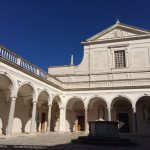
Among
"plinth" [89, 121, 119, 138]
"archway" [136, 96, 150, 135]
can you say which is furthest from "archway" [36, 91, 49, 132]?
"archway" [136, 96, 150, 135]

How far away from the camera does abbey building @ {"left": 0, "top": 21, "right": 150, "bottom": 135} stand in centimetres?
1888

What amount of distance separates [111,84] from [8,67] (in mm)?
11947

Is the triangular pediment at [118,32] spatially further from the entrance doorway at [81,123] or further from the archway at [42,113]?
the archway at [42,113]

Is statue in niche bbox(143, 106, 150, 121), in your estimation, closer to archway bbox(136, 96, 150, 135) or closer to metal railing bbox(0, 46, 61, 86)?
archway bbox(136, 96, 150, 135)

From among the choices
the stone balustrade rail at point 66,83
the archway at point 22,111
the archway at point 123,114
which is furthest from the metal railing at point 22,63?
the archway at point 123,114

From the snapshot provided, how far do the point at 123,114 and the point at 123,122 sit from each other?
89 cm

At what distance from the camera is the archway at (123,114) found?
22750 millimetres

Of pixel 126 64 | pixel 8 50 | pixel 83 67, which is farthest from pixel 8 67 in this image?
pixel 126 64

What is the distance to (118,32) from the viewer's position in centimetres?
2630

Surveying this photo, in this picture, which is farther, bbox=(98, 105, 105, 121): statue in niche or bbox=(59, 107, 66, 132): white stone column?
bbox=(98, 105, 105, 121): statue in niche

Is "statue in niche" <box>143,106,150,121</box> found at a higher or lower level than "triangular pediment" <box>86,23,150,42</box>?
lower

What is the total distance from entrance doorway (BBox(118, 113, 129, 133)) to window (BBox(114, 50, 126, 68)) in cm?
598

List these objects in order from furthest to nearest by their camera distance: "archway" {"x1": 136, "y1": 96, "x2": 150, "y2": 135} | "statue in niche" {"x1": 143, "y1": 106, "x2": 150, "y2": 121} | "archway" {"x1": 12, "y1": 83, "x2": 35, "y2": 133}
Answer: "statue in niche" {"x1": 143, "y1": 106, "x2": 150, "y2": 121} < "archway" {"x1": 136, "y1": 96, "x2": 150, "y2": 135} < "archway" {"x1": 12, "y1": 83, "x2": 35, "y2": 133}

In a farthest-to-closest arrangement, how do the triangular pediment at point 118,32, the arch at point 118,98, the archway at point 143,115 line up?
the triangular pediment at point 118,32
the archway at point 143,115
the arch at point 118,98
